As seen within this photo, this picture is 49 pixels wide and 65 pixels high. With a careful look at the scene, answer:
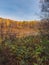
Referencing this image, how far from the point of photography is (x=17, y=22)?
28.5 feet

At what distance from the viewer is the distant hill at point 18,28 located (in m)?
8.55

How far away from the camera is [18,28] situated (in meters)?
8.63

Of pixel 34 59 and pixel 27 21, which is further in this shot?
pixel 27 21

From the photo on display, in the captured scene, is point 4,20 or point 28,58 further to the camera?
point 4,20

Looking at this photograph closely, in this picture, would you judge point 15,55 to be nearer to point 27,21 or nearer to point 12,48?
point 12,48

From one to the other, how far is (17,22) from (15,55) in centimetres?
119

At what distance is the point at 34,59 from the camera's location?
314 inches

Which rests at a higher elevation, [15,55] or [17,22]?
[17,22]

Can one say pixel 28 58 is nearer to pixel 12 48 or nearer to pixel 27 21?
pixel 12 48

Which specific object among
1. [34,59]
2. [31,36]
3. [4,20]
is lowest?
[34,59]

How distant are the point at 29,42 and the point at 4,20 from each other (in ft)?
3.62

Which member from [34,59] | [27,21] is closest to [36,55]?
[34,59]

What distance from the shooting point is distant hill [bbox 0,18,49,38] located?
8555 mm

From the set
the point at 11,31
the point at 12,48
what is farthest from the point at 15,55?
the point at 11,31
